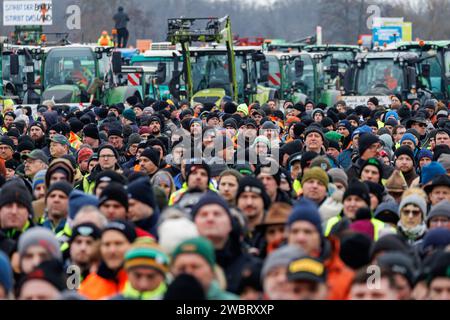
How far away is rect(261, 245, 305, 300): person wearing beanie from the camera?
8.14 metres

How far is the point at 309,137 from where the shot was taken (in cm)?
1686

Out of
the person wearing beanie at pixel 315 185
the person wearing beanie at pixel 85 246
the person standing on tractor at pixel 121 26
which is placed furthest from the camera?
the person standing on tractor at pixel 121 26

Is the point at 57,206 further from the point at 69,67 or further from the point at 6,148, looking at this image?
the point at 69,67

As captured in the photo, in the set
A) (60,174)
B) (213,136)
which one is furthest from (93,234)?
(213,136)

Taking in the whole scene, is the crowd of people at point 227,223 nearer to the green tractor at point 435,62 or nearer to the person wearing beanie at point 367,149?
the person wearing beanie at point 367,149

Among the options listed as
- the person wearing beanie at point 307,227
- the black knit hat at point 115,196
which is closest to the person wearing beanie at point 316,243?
the person wearing beanie at point 307,227

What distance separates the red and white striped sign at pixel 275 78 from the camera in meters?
40.7

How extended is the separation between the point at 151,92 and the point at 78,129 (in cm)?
1814

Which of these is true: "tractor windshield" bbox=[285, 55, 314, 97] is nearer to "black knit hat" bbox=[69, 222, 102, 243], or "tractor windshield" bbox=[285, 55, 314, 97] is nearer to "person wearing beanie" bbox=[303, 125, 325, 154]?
"person wearing beanie" bbox=[303, 125, 325, 154]

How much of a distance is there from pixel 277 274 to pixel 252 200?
2827mm

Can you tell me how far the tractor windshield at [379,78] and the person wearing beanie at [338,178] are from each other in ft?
74.9

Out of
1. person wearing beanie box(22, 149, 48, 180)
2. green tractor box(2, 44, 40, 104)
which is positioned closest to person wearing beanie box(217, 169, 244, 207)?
person wearing beanie box(22, 149, 48, 180)

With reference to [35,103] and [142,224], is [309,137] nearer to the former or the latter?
[142,224]

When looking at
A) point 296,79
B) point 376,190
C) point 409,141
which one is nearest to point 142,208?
point 376,190
